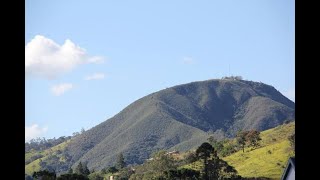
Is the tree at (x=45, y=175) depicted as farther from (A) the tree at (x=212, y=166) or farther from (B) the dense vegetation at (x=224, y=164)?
(A) the tree at (x=212, y=166)

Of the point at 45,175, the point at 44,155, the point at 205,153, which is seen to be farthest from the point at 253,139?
the point at 44,155

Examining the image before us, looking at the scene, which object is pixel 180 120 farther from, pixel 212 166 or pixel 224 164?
pixel 212 166

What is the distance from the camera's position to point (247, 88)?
68188mm

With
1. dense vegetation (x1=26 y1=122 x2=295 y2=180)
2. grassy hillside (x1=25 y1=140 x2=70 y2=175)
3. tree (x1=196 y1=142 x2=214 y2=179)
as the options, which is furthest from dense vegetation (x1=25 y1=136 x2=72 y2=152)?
tree (x1=196 y1=142 x2=214 y2=179)

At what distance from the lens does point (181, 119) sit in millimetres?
60719

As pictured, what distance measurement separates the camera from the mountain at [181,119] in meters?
50.2

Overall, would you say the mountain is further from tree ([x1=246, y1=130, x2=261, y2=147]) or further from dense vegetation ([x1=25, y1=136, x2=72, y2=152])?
tree ([x1=246, y1=130, x2=261, y2=147])

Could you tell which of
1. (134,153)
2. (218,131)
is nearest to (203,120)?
(218,131)

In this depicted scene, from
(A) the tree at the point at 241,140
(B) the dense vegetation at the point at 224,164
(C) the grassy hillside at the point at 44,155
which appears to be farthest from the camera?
(C) the grassy hillside at the point at 44,155

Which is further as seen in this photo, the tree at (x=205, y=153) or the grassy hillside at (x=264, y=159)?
the grassy hillside at (x=264, y=159)

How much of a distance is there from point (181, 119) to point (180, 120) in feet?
2.91

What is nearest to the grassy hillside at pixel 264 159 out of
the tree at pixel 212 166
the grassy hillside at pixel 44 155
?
the tree at pixel 212 166
